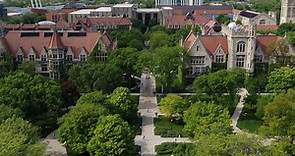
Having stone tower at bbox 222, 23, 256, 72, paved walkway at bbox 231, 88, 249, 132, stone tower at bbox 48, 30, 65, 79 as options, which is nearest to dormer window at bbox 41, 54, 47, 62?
stone tower at bbox 48, 30, 65, 79

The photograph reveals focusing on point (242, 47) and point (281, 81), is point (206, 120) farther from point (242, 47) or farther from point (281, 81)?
point (242, 47)

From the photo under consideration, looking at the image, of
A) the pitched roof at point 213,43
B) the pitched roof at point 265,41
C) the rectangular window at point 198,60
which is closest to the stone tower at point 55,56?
the rectangular window at point 198,60

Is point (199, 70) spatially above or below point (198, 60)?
below

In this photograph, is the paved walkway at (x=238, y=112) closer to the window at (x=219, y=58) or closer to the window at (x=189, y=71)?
the window at (x=219, y=58)

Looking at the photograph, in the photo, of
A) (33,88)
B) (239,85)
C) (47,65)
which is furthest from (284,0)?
(33,88)

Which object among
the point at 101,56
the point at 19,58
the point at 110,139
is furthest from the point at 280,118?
the point at 19,58

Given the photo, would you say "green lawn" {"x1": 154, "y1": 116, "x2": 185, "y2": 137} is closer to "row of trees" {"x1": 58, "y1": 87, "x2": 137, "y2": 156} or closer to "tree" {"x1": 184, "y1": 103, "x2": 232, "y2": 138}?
"tree" {"x1": 184, "y1": 103, "x2": 232, "y2": 138}

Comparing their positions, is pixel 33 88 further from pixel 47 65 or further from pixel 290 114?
pixel 290 114
